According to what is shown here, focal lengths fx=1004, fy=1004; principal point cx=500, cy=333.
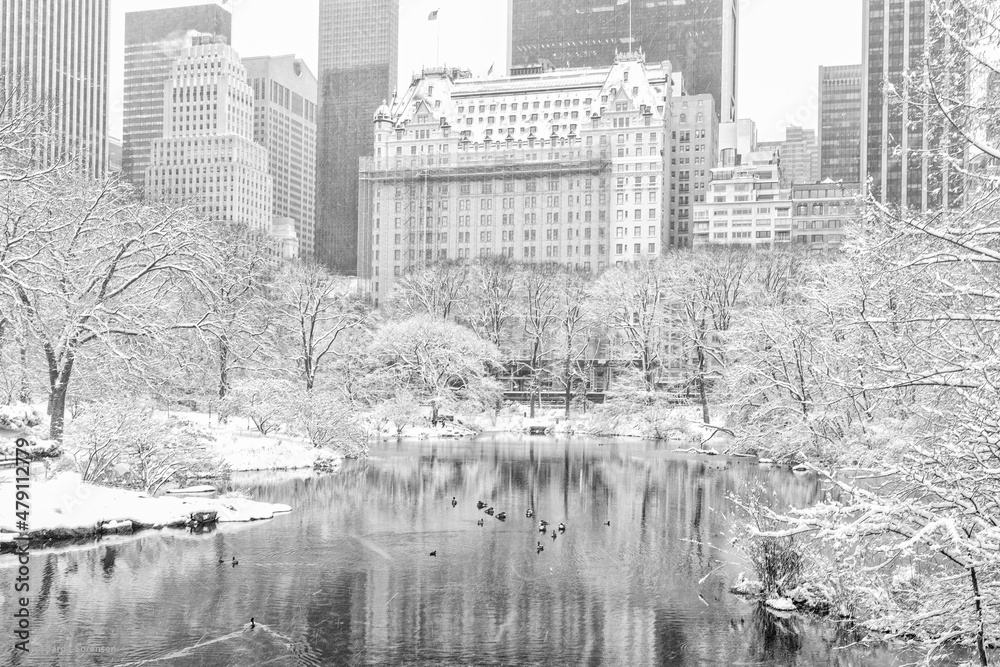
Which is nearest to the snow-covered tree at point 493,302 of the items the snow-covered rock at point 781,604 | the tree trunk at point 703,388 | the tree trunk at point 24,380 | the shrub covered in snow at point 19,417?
the tree trunk at point 703,388

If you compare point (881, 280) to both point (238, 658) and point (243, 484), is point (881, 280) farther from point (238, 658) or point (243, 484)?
point (243, 484)

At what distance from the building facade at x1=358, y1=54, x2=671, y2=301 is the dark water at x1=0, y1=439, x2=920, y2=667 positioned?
135880 mm

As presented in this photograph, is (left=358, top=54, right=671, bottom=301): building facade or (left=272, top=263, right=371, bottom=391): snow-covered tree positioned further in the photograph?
(left=358, top=54, right=671, bottom=301): building facade

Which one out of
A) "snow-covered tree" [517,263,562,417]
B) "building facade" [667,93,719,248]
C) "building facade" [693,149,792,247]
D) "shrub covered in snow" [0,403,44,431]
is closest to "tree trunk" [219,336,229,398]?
"shrub covered in snow" [0,403,44,431]

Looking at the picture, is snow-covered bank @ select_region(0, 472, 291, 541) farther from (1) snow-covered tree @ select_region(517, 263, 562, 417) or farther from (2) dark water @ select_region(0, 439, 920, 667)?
(1) snow-covered tree @ select_region(517, 263, 562, 417)

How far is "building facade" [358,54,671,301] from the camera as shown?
170625mm

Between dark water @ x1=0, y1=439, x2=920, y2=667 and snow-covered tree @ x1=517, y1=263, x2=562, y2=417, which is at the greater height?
snow-covered tree @ x1=517, y1=263, x2=562, y2=417

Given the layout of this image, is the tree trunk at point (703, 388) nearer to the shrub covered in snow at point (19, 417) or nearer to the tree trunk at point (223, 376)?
the tree trunk at point (223, 376)

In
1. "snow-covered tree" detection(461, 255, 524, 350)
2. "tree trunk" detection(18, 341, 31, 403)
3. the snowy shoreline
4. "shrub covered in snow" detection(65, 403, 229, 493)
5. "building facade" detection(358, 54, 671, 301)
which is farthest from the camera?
"building facade" detection(358, 54, 671, 301)

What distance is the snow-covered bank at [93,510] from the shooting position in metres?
27.5

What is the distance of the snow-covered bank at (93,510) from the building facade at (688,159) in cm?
16550

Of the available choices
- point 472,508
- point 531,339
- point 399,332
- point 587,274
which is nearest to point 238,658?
point 472,508

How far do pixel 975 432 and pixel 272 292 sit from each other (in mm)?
64739

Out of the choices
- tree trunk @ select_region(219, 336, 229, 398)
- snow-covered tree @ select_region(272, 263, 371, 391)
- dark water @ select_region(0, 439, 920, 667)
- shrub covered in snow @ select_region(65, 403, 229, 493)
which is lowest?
dark water @ select_region(0, 439, 920, 667)
